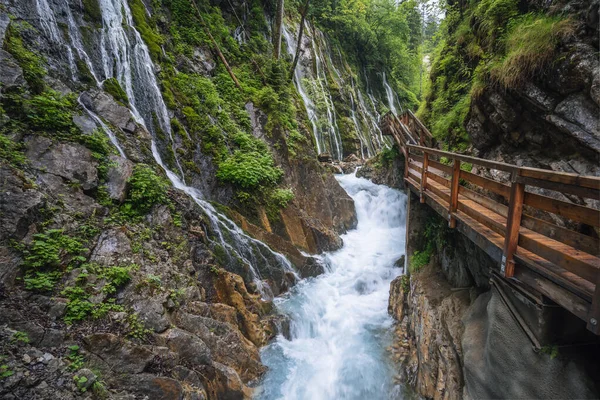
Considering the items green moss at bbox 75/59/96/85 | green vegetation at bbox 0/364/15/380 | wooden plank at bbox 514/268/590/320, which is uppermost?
green moss at bbox 75/59/96/85

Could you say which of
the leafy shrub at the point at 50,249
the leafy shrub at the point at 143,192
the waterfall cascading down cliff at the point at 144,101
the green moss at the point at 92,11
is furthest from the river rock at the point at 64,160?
the green moss at the point at 92,11

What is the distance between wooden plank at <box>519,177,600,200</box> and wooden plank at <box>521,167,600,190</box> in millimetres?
35

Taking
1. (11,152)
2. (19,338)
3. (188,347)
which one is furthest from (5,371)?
(11,152)

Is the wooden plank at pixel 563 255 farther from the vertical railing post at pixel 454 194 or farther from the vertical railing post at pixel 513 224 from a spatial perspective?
the vertical railing post at pixel 454 194

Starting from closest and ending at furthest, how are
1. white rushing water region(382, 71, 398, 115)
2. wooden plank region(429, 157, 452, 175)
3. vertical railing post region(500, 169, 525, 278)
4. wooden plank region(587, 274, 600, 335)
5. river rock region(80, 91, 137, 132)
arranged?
wooden plank region(587, 274, 600, 335) → vertical railing post region(500, 169, 525, 278) → wooden plank region(429, 157, 452, 175) → river rock region(80, 91, 137, 132) → white rushing water region(382, 71, 398, 115)

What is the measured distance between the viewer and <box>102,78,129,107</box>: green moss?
A: 7.98 meters

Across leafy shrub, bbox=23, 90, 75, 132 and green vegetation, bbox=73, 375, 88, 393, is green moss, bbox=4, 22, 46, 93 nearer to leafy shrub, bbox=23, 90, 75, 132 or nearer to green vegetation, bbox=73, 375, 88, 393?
leafy shrub, bbox=23, 90, 75, 132

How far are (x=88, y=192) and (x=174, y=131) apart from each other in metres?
4.11

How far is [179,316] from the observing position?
5086mm

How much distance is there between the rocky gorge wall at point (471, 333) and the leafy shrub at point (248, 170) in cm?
466

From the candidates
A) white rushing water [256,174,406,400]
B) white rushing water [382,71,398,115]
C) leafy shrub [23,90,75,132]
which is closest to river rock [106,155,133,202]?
leafy shrub [23,90,75,132]

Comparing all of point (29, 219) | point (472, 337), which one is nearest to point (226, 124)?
point (29, 219)

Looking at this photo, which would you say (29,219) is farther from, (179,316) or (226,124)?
(226,124)

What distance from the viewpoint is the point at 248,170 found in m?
9.38
